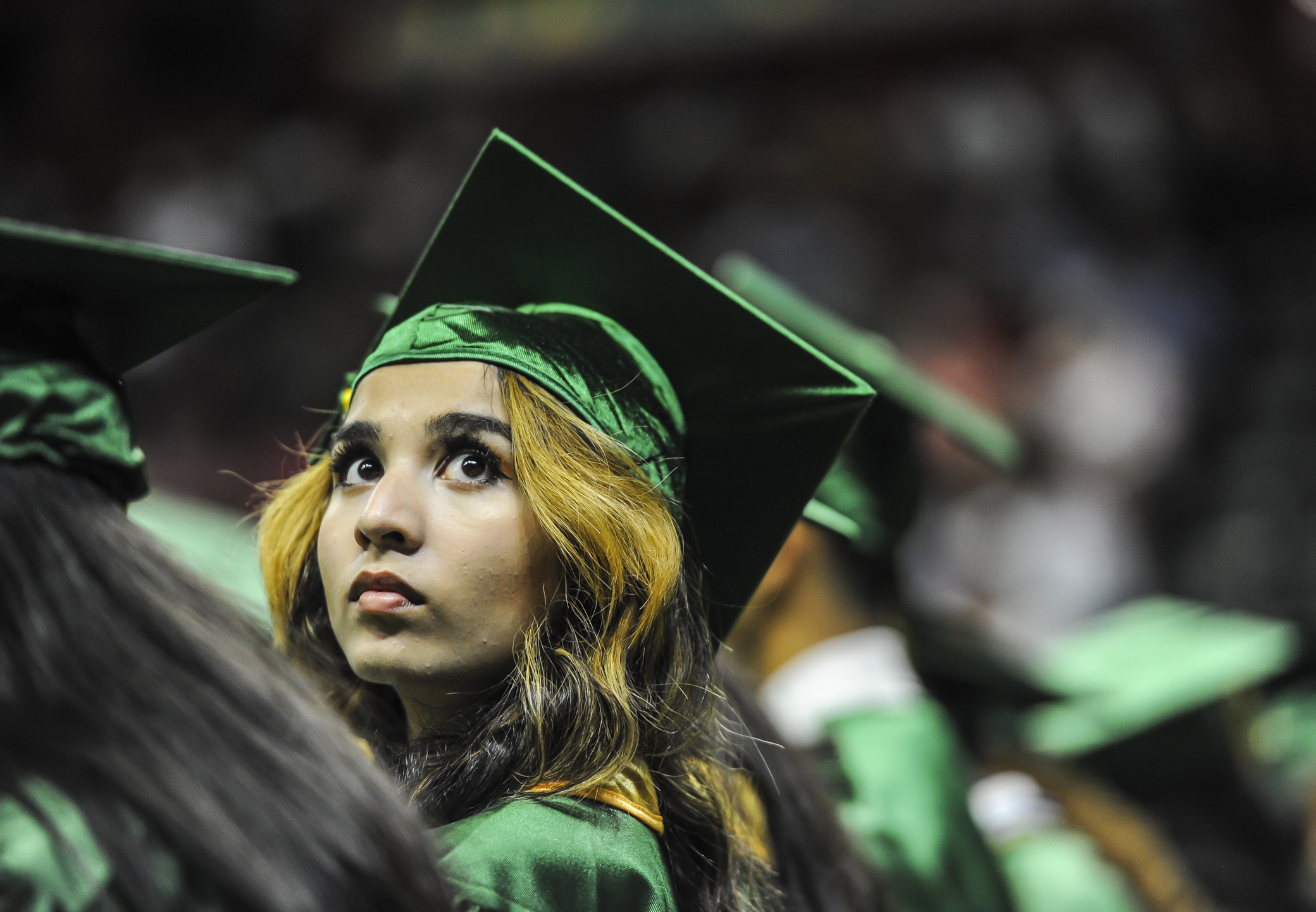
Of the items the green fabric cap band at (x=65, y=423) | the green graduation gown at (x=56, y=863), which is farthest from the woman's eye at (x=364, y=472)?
the green graduation gown at (x=56, y=863)

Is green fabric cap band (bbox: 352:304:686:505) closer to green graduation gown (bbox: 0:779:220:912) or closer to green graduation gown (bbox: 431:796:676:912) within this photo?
green graduation gown (bbox: 431:796:676:912)

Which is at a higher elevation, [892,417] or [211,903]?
[892,417]

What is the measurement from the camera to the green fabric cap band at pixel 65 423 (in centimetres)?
96

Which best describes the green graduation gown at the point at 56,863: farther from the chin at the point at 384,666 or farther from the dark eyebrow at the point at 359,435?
the dark eyebrow at the point at 359,435

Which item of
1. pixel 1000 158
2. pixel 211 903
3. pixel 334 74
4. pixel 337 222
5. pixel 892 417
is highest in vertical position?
pixel 1000 158

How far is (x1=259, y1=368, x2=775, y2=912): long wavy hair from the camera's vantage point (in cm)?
114

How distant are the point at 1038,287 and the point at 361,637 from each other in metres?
5.67

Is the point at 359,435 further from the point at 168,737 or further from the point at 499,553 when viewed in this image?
the point at 168,737

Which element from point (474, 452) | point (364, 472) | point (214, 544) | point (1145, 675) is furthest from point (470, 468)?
point (1145, 675)

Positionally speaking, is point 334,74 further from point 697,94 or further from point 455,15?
point 697,94

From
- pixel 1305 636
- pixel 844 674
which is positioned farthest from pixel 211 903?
pixel 1305 636

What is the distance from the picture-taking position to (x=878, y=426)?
2.16 meters

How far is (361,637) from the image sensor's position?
1.14 m

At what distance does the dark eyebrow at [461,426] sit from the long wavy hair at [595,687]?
20 millimetres
